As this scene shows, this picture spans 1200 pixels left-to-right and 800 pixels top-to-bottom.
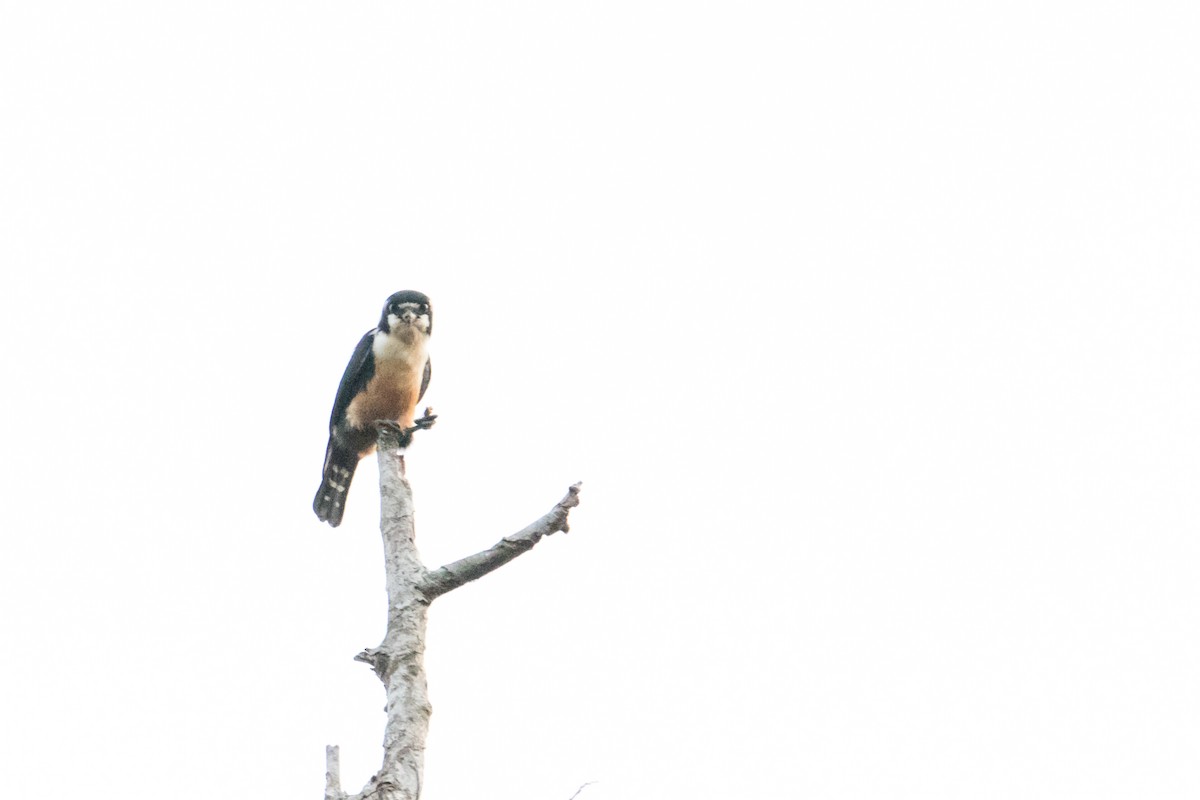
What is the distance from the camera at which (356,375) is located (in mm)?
9531

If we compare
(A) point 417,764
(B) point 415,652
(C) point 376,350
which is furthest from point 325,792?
(C) point 376,350

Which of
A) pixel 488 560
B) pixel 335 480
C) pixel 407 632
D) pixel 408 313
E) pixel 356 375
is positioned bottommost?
pixel 407 632

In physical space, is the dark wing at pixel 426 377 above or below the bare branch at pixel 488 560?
above

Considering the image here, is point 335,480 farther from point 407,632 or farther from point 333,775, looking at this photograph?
point 333,775

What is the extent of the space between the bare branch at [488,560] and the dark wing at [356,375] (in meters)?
5.03

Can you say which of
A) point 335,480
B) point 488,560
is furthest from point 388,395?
point 488,560

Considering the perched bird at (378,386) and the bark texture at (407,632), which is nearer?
the bark texture at (407,632)

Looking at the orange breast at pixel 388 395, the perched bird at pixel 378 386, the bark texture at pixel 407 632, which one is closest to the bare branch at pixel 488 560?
the bark texture at pixel 407 632

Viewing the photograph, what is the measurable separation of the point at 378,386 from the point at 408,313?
561 millimetres

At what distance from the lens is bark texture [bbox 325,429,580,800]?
12.8 feet

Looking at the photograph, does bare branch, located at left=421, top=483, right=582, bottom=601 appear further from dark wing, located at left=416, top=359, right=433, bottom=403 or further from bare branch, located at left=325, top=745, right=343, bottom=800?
dark wing, located at left=416, top=359, right=433, bottom=403

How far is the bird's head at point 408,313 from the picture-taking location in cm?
944

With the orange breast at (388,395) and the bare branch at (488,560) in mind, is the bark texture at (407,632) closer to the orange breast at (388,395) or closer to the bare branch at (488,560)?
the bare branch at (488,560)

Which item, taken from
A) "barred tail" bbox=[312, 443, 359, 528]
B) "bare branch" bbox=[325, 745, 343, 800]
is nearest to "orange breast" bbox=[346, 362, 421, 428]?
"barred tail" bbox=[312, 443, 359, 528]
